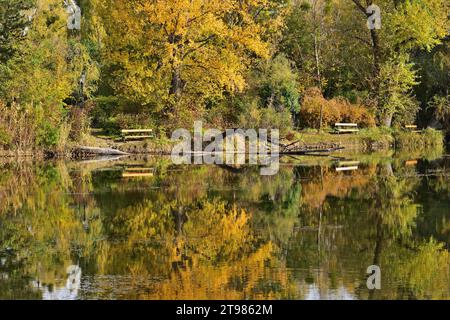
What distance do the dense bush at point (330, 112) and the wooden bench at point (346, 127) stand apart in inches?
16.8

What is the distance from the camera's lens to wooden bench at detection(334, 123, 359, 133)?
42656 mm

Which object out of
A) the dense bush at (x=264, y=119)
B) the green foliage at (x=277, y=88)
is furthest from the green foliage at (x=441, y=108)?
the dense bush at (x=264, y=119)

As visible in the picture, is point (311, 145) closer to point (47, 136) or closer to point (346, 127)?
point (346, 127)

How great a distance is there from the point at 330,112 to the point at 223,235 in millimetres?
27976

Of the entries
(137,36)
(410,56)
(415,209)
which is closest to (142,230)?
(415,209)

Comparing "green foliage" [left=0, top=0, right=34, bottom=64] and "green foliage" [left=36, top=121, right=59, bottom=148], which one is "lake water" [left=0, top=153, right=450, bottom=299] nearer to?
"green foliage" [left=36, top=121, right=59, bottom=148]

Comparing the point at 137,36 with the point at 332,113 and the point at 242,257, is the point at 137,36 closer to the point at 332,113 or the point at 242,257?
the point at 332,113

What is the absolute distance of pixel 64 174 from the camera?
1101 inches

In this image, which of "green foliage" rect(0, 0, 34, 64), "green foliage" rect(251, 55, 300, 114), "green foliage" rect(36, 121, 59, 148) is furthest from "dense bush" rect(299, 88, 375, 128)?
"green foliage" rect(0, 0, 34, 64)

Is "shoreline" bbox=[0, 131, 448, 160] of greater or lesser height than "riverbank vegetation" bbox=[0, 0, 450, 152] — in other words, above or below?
below

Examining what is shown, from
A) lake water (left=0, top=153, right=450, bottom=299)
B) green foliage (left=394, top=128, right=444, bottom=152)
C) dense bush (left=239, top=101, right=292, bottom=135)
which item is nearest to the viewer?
lake water (left=0, top=153, right=450, bottom=299)

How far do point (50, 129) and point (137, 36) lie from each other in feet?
22.2

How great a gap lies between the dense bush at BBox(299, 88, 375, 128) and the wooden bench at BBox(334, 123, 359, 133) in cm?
43

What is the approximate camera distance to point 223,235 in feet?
52.5
